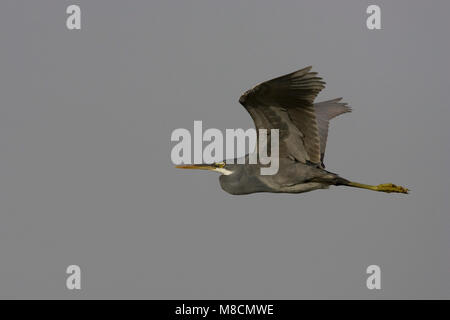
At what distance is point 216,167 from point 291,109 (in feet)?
5.61

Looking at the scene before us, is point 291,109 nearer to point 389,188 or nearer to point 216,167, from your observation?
point 216,167

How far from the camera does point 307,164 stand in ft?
39.5

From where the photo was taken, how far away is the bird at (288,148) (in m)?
11.0

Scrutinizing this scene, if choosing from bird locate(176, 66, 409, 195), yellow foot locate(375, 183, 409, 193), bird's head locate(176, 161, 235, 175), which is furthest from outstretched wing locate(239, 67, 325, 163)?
yellow foot locate(375, 183, 409, 193)

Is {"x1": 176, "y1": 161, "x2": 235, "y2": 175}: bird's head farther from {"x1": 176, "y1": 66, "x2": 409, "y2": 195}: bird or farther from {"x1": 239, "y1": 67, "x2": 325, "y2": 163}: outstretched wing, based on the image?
{"x1": 239, "y1": 67, "x2": 325, "y2": 163}: outstretched wing

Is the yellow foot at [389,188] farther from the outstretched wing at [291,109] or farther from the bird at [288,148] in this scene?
the outstretched wing at [291,109]

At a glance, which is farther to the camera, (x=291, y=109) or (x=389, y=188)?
(x=389, y=188)

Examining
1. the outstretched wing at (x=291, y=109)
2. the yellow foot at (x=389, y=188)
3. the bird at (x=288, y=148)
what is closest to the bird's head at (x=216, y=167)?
the bird at (x=288, y=148)

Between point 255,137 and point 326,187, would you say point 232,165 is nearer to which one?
point 255,137

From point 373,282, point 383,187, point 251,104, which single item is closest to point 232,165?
point 251,104

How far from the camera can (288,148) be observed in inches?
472

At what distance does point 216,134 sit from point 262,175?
93 cm

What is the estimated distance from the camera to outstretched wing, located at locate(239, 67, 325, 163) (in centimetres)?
1082

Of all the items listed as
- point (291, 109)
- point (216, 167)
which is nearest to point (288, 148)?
point (291, 109)
